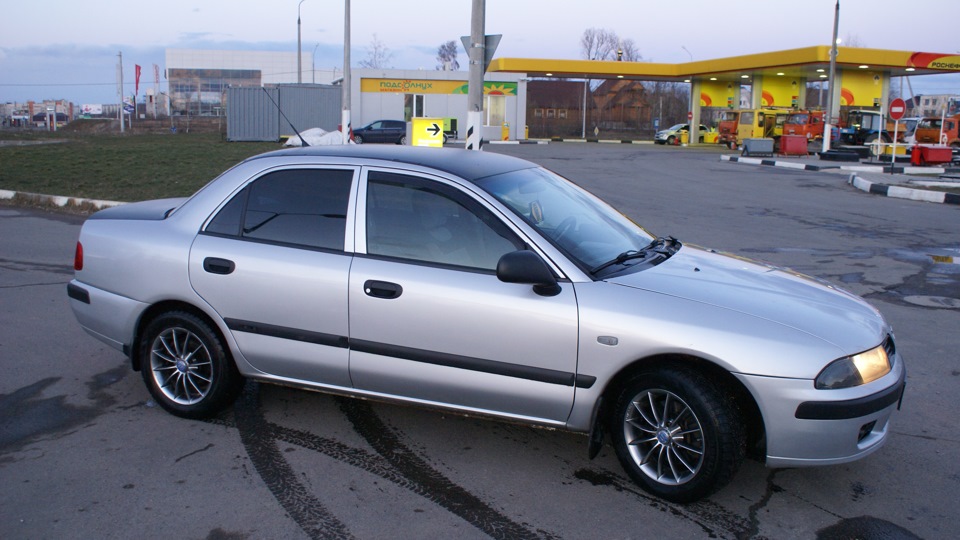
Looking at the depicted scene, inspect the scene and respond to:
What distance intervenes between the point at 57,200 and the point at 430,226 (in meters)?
12.3

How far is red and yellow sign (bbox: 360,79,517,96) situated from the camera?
159 ft

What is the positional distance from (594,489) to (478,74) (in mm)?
9173

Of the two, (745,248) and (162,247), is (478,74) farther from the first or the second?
(162,247)

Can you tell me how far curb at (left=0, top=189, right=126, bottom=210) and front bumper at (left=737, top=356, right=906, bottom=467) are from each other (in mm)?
12206

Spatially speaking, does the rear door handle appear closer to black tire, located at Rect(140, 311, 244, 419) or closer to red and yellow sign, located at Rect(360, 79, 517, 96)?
black tire, located at Rect(140, 311, 244, 419)

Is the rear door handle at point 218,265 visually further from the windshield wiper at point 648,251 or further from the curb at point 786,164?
the curb at point 786,164

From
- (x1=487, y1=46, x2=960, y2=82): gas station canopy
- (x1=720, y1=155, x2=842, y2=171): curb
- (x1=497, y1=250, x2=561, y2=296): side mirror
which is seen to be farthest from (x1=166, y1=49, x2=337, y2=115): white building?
(x1=497, y1=250, x2=561, y2=296): side mirror

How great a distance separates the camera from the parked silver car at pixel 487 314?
372 cm

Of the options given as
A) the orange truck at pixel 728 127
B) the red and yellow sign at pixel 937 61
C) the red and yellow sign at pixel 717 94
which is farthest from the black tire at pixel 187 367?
the red and yellow sign at pixel 717 94

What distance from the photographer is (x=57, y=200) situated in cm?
1437

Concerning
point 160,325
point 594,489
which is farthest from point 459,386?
point 160,325

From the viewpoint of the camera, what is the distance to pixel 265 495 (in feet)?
12.8

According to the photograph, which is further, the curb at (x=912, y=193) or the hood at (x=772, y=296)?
the curb at (x=912, y=193)

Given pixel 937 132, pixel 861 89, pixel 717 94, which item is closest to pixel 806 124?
pixel 937 132
